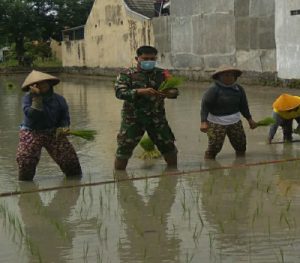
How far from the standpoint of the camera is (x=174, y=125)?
37.1 ft

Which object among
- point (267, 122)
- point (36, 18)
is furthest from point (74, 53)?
point (267, 122)

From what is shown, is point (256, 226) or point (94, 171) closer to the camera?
point (256, 226)

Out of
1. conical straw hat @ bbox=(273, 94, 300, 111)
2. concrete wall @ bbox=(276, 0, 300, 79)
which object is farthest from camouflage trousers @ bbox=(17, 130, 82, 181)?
concrete wall @ bbox=(276, 0, 300, 79)

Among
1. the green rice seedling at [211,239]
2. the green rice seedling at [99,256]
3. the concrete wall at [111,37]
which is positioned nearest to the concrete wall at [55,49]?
the concrete wall at [111,37]

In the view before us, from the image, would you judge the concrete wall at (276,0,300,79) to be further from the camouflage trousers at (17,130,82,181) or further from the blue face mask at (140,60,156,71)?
the camouflage trousers at (17,130,82,181)

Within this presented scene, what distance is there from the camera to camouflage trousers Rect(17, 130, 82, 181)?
22.2ft

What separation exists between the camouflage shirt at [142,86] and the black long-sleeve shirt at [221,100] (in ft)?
2.30

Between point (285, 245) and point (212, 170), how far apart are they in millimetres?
2713

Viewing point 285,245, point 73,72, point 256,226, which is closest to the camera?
point 285,245

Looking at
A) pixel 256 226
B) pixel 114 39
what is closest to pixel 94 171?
pixel 256 226

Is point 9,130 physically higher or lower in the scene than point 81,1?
lower

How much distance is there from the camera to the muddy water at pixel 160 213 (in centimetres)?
423

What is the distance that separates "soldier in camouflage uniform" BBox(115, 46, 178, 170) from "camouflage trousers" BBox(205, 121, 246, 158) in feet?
2.19

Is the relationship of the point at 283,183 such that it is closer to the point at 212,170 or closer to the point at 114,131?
the point at 212,170
